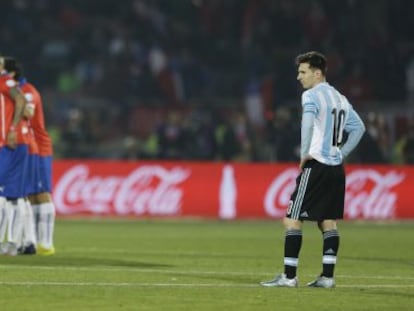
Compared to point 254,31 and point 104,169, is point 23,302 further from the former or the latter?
point 254,31

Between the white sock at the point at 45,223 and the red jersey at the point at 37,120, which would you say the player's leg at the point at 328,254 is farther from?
the red jersey at the point at 37,120

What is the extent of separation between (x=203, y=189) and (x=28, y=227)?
10051 mm

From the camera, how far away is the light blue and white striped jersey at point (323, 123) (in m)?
11.4

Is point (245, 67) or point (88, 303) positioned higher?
point (245, 67)

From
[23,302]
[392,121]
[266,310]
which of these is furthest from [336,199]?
[392,121]

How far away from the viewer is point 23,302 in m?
9.89

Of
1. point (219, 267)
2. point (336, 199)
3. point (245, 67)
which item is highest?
point (245, 67)

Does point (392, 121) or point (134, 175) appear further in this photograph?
point (392, 121)

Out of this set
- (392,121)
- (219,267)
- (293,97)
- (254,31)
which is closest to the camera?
(219,267)

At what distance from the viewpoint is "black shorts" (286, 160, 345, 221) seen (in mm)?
11555

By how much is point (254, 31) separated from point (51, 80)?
538cm

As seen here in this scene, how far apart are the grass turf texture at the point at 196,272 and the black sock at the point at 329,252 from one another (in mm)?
193

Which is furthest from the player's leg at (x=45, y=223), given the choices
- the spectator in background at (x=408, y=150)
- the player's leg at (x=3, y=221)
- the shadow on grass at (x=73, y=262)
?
the spectator in background at (x=408, y=150)

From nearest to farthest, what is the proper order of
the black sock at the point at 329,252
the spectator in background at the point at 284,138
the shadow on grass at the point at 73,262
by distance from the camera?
the black sock at the point at 329,252 → the shadow on grass at the point at 73,262 → the spectator in background at the point at 284,138
